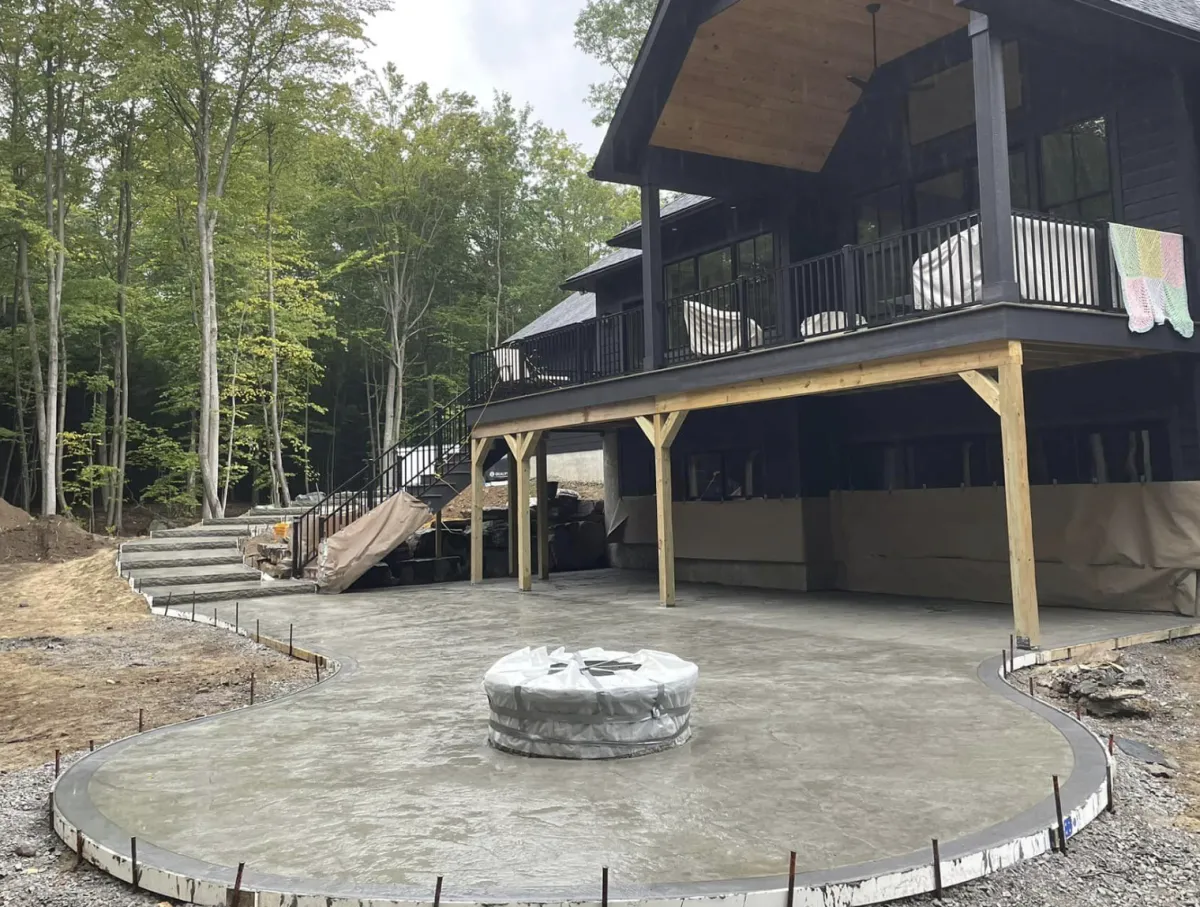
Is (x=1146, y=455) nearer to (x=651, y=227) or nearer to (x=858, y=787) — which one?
(x=651, y=227)

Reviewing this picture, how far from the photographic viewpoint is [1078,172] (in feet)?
31.0

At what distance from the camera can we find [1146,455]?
9.14 meters

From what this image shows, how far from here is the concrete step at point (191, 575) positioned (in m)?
13.2

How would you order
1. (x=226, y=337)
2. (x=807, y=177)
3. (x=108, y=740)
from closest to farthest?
(x=108, y=740) → (x=807, y=177) → (x=226, y=337)

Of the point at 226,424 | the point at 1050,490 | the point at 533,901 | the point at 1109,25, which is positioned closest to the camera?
the point at 533,901

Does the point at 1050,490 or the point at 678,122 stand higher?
the point at 678,122

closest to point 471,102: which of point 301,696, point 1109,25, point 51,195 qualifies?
point 51,195

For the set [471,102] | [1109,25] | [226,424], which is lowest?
[226,424]

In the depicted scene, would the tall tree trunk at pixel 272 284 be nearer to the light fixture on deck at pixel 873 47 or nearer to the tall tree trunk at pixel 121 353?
the tall tree trunk at pixel 121 353

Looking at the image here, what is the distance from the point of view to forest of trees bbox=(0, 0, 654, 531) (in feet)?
60.7

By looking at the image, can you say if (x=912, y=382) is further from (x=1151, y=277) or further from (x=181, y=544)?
(x=181, y=544)

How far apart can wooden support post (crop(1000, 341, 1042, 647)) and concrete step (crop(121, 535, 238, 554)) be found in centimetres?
1243

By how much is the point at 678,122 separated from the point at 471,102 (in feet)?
63.0

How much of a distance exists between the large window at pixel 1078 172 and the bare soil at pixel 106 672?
343 inches
